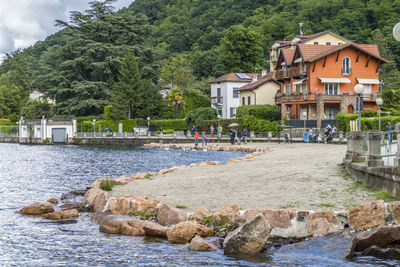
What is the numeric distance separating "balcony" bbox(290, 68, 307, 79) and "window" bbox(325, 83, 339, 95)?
326cm

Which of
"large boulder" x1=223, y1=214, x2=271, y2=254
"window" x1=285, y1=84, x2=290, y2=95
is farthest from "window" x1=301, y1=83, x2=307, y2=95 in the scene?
"large boulder" x1=223, y1=214, x2=271, y2=254

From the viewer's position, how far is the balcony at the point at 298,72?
66350 millimetres

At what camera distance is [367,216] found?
40.7 ft

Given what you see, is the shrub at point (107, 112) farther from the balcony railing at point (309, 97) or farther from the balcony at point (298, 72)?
the balcony at point (298, 72)

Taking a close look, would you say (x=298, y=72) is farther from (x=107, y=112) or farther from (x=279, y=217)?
(x=279, y=217)

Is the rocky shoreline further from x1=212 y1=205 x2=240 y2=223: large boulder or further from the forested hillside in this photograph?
the forested hillside

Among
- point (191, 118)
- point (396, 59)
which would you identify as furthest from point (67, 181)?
point (396, 59)

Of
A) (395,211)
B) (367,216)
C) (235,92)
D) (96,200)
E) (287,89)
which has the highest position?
(235,92)

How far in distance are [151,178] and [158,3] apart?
140159mm

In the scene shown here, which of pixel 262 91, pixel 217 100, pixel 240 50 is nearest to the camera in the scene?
pixel 262 91

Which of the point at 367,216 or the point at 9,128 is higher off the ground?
the point at 9,128

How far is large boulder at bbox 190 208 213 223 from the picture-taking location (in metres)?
13.7

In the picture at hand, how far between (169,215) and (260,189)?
408 cm

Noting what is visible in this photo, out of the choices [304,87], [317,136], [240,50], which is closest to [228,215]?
[317,136]
